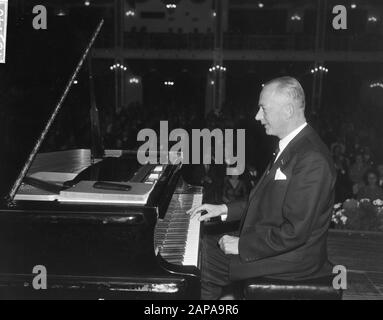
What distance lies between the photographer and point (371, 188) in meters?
5.79

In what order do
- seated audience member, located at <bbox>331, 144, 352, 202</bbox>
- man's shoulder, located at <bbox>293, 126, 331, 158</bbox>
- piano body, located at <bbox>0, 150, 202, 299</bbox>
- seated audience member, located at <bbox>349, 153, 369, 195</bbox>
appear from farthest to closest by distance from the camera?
1. seated audience member, located at <bbox>349, 153, 369, 195</bbox>
2. seated audience member, located at <bbox>331, 144, 352, 202</bbox>
3. man's shoulder, located at <bbox>293, 126, 331, 158</bbox>
4. piano body, located at <bbox>0, 150, 202, 299</bbox>

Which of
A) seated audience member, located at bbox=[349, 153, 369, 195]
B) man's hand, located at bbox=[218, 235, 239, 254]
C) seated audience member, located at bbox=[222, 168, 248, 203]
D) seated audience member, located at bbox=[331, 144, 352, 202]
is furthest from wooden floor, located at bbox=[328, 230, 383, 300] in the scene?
seated audience member, located at bbox=[349, 153, 369, 195]

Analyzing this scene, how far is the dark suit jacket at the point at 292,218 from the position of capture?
6.46 ft

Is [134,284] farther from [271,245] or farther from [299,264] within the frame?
[299,264]

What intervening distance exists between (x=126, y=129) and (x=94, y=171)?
9.12 m

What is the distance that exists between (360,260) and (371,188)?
1704 mm

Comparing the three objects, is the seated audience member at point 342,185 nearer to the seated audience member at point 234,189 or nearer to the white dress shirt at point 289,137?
the seated audience member at point 234,189

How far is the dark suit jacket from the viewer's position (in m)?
1.97

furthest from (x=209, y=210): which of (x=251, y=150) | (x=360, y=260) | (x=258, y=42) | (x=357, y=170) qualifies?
(x=258, y=42)

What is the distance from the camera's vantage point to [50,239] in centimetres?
200

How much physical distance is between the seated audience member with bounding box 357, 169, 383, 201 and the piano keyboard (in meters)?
3.61

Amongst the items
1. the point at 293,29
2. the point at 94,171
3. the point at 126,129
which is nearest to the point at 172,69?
the point at 293,29

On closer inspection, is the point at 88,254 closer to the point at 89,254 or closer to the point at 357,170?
the point at 89,254

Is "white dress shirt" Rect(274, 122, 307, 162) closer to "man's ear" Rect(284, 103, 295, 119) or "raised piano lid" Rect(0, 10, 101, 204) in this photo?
"man's ear" Rect(284, 103, 295, 119)
